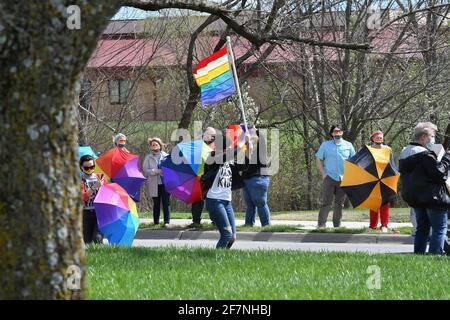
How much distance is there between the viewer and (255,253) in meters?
11.3

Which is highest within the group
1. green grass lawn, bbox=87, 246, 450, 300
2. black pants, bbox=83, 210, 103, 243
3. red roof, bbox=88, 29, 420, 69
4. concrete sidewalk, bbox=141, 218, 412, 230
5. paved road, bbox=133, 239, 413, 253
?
red roof, bbox=88, 29, 420, 69

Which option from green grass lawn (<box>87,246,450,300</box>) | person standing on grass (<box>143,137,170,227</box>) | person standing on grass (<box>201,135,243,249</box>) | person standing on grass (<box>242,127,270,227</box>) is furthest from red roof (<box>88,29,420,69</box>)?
green grass lawn (<box>87,246,450,300</box>)

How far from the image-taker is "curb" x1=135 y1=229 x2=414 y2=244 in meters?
16.1

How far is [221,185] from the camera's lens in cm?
1196

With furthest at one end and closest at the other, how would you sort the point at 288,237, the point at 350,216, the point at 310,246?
the point at 350,216 < the point at 288,237 < the point at 310,246


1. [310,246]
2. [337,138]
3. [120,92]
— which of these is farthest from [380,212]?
[120,92]

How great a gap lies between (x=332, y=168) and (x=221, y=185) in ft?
18.4

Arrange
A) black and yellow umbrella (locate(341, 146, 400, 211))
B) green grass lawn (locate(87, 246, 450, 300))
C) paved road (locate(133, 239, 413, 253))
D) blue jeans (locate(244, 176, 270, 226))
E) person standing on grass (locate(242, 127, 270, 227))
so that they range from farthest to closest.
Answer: blue jeans (locate(244, 176, 270, 226))
person standing on grass (locate(242, 127, 270, 227))
black and yellow umbrella (locate(341, 146, 400, 211))
paved road (locate(133, 239, 413, 253))
green grass lawn (locate(87, 246, 450, 300))

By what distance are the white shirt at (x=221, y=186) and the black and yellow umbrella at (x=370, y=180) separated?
4.94m

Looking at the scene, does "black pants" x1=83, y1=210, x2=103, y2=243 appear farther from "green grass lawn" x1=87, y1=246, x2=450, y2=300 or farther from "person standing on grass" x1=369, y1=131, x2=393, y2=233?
"person standing on grass" x1=369, y1=131, x2=393, y2=233

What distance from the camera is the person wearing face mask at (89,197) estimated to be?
13.1 meters

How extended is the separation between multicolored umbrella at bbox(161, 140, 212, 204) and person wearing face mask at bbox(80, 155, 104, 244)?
3055mm

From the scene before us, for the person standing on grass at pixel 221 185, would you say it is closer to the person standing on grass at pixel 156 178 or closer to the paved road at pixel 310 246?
the paved road at pixel 310 246

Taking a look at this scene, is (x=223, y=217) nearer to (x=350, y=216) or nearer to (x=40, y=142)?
(x=40, y=142)
